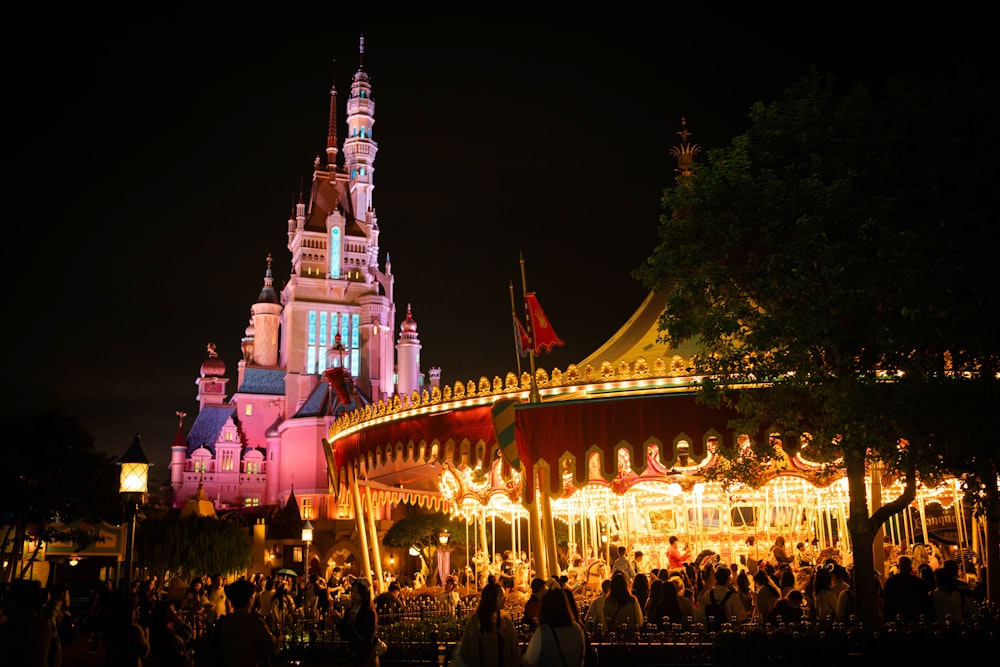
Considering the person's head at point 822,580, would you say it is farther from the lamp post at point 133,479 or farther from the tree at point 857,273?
the lamp post at point 133,479

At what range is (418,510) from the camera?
5438 centimetres

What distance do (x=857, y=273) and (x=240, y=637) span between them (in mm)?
7690

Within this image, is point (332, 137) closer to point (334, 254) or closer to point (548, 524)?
point (334, 254)

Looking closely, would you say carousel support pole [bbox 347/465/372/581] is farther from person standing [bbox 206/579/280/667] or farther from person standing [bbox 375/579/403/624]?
person standing [bbox 206/579/280/667]

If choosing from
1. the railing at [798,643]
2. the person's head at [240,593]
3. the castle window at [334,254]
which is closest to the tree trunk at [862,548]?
the railing at [798,643]

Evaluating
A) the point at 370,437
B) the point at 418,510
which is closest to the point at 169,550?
the point at 370,437

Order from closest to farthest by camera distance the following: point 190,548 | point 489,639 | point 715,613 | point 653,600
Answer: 1. point 489,639
2. point 715,613
3. point 653,600
4. point 190,548

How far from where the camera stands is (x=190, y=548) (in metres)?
31.7

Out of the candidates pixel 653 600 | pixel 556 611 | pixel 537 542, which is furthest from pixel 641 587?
pixel 556 611

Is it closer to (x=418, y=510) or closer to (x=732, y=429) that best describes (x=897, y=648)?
(x=732, y=429)

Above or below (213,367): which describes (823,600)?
below

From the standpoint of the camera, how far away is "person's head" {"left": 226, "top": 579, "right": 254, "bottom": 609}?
22.1 feet

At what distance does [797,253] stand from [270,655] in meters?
7.30

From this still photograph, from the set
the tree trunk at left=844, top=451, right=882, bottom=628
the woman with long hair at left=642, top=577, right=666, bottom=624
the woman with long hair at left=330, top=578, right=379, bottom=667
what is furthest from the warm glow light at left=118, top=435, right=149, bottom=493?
the tree trunk at left=844, top=451, right=882, bottom=628
